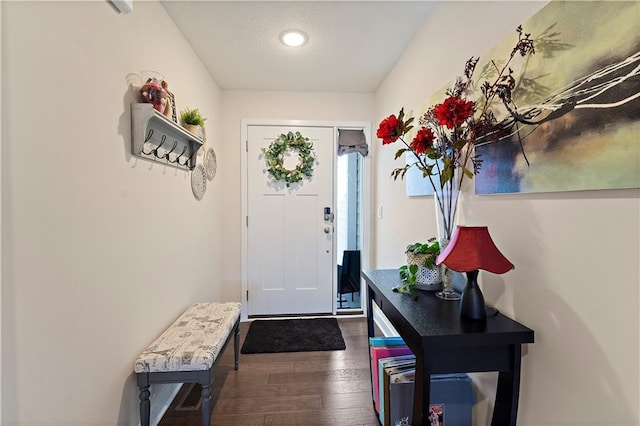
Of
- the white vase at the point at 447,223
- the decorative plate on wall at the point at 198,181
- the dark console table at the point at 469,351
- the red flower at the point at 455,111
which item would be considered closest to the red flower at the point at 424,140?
the red flower at the point at 455,111

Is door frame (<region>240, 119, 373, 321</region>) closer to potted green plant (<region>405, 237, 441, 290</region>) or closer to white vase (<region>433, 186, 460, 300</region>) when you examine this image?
white vase (<region>433, 186, 460, 300</region>)

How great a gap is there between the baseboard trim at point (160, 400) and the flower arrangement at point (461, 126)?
1.82m

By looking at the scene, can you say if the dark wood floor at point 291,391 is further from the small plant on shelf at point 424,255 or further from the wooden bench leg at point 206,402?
the small plant on shelf at point 424,255

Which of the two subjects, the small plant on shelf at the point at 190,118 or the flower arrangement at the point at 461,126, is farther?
the small plant on shelf at the point at 190,118

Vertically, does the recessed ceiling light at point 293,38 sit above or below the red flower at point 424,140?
above

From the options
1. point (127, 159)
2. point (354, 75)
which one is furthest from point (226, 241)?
point (354, 75)

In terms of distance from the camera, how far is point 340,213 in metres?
3.48

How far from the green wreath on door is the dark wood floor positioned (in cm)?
168

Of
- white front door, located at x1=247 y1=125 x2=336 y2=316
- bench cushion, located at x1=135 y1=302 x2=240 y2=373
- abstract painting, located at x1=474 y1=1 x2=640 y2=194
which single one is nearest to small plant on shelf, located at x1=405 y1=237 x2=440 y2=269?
abstract painting, located at x1=474 y1=1 x2=640 y2=194

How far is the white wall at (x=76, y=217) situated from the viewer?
856 millimetres

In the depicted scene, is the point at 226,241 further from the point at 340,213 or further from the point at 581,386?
the point at 581,386

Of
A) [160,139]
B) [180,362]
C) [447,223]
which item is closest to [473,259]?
[447,223]

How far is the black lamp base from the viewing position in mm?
1106

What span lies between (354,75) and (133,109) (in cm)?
192
